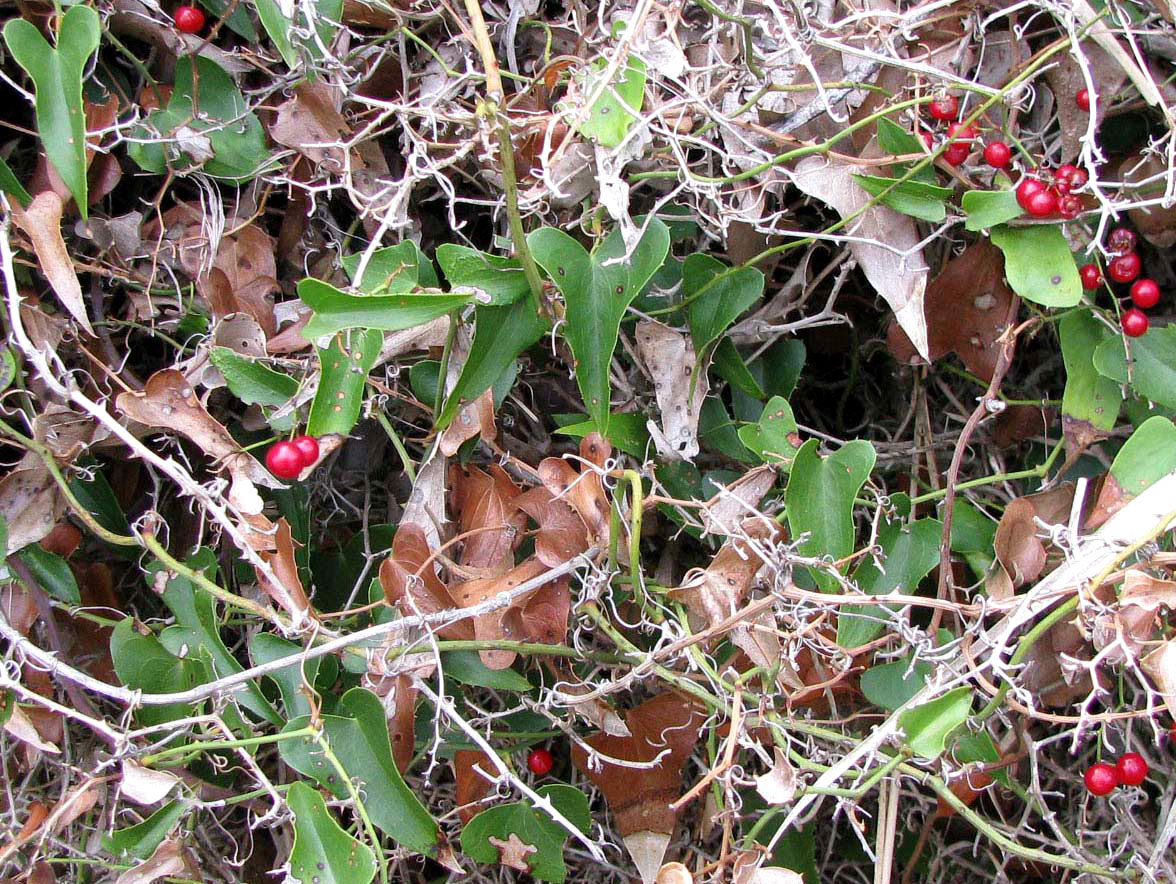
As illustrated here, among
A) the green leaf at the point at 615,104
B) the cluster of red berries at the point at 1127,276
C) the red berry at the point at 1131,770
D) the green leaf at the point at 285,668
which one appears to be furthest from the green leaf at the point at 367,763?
the cluster of red berries at the point at 1127,276

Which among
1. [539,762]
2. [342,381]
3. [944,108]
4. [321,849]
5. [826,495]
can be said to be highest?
[944,108]

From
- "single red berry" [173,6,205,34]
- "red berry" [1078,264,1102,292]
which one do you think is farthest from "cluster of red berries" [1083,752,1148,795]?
"single red berry" [173,6,205,34]

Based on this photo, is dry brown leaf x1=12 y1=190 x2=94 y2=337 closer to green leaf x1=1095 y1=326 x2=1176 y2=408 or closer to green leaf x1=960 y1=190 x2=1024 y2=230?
green leaf x1=960 y1=190 x2=1024 y2=230

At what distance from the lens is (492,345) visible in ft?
2.49

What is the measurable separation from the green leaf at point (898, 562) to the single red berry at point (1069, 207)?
253 mm

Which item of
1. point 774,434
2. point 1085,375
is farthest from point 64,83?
point 1085,375

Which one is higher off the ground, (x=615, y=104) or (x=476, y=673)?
(x=615, y=104)

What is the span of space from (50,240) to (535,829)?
583 millimetres

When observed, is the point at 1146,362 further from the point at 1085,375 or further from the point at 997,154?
the point at 997,154

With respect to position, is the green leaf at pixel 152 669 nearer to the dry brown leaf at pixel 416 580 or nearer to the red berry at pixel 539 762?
the dry brown leaf at pixel 416 580

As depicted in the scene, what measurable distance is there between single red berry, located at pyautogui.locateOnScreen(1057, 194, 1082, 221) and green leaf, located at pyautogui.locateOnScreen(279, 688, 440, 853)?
619 mm

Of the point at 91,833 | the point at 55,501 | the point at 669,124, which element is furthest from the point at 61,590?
the point at 669,124

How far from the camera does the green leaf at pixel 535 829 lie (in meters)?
0.77

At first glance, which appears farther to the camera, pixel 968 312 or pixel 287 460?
pixel 968 312
